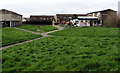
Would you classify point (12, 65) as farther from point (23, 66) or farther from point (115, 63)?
point (115, 63)

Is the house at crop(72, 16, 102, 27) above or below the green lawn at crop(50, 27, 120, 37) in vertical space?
above

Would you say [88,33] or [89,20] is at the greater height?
[89,20]

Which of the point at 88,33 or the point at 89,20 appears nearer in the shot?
the point at 88,33

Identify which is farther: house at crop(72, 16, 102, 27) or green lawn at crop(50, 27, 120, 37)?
house at crop(72, 16, 102, 27)

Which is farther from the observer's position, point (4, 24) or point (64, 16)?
point (64, 16)

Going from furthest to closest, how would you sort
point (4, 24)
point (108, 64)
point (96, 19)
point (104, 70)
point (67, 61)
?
point (96, 19)
point (4, 24)
point (67, 61)
point (108, 64)
point (104, 70)

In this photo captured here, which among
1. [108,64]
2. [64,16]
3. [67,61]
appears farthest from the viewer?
[64,16]

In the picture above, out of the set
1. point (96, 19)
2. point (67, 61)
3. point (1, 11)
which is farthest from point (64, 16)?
point (67, 61)

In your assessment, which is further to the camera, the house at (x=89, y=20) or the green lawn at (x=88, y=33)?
the house at (x=89, y=20)

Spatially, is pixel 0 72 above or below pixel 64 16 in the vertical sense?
below

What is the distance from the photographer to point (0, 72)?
6.21 metres

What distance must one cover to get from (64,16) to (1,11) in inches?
1988

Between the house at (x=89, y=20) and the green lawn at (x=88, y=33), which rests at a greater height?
the house at (x=89, y=20)

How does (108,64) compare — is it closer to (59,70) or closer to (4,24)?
(59,70)
